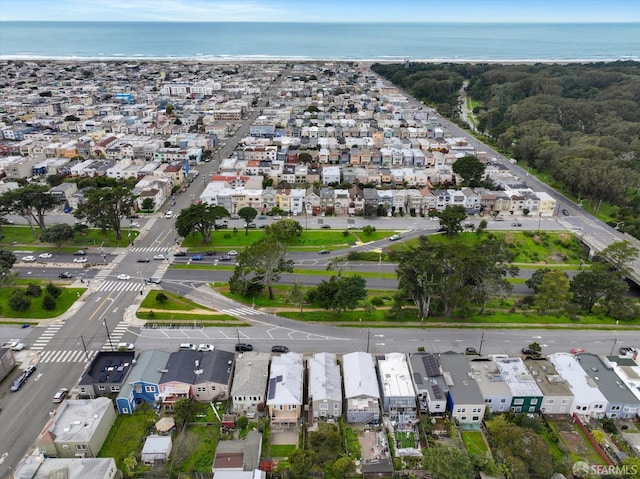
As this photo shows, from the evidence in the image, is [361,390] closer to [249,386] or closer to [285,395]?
[285,395]

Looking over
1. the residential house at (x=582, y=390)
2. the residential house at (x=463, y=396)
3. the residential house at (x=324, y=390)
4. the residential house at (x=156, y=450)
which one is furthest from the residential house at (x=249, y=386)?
the residential house at (x=582, y=390)

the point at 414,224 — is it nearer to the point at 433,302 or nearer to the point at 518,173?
the point at 433,302

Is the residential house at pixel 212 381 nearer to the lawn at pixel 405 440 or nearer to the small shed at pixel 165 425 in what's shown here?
the small shed at pixel 165 425

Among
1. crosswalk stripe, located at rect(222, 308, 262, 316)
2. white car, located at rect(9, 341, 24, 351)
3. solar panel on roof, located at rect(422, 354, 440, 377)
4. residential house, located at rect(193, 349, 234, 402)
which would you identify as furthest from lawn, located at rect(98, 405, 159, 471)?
solar panel on roof, located at rect(422, 354, 440, 377)

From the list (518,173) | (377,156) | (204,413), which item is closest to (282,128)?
(377,156)

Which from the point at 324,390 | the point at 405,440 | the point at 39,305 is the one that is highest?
the point at 324,390

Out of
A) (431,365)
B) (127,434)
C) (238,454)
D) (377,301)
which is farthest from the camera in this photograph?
(377,301)

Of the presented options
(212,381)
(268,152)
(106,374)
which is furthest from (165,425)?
(268,152)
